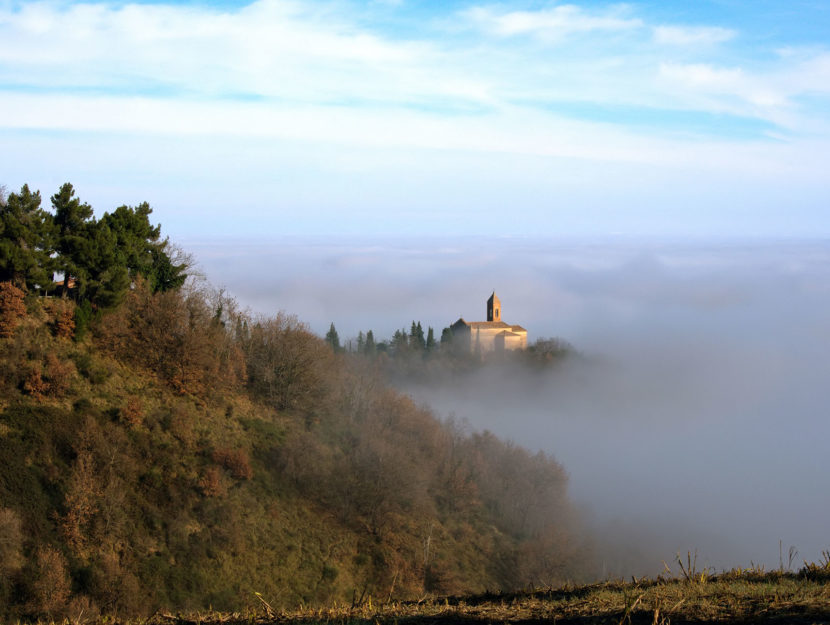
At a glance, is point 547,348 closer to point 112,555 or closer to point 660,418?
point 660,418

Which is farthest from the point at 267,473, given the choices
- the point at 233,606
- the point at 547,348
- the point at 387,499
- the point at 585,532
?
the point at 547,348

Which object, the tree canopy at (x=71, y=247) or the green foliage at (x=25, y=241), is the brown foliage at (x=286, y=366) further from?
the green foliage at (x=25, y=241)

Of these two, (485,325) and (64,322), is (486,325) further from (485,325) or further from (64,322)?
(64,322)

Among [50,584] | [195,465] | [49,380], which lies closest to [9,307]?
[49,380]

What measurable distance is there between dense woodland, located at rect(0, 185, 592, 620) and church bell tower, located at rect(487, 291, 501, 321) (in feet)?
199

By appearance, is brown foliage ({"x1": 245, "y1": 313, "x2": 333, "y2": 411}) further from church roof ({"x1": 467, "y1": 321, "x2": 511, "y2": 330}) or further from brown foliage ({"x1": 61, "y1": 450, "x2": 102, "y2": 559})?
church roof ({"x1": 467, "y1": 321, "x2": 511, "y2": 330})

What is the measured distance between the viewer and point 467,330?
99.1m

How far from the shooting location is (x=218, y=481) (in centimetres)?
2878

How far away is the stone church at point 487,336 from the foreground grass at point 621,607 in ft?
294

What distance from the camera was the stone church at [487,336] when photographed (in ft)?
323

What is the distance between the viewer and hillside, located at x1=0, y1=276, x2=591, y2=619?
23969 millimetres

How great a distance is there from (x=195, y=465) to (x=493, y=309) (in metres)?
78.1

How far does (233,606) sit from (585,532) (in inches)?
1104

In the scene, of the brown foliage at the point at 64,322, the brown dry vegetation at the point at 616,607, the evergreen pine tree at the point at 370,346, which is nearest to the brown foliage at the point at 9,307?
the brown foliage at the point at 64,322
